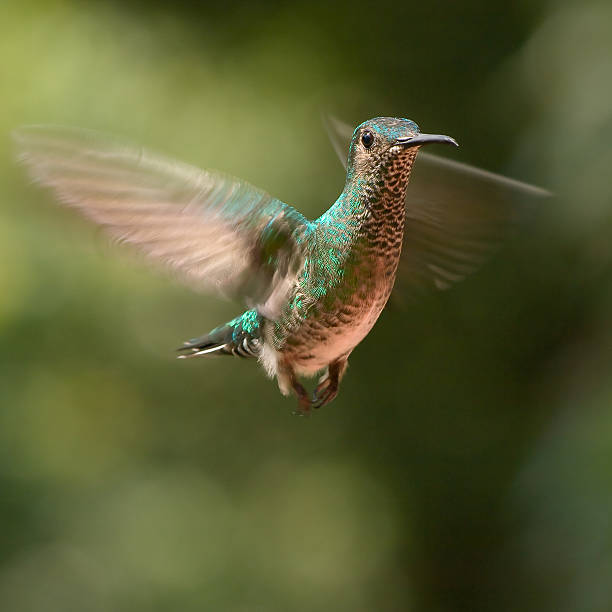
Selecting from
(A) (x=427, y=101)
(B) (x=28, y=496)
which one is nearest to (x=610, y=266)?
(A) (x=427, y=101)

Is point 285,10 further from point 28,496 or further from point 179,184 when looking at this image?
point 179,184

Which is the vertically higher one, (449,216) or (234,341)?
A: (449,216)

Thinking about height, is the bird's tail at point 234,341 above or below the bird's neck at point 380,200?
below

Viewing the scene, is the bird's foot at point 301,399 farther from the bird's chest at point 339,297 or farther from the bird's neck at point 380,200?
the bird's neck at point 380,200

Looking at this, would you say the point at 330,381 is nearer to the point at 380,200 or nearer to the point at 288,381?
the point at 288,381

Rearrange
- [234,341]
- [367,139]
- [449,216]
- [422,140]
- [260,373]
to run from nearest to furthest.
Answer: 1. [422,140]
2. [367,139]
3. [449,216]
4. [234,341]
5. [260,373]

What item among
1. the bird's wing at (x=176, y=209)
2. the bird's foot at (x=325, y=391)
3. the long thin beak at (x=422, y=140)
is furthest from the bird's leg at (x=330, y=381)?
the long thin beak at (x=422, y=140)

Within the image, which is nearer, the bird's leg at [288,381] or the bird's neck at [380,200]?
the bird's neck at [380,200]

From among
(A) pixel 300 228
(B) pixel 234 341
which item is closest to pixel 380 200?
(A) pixel 300 228
